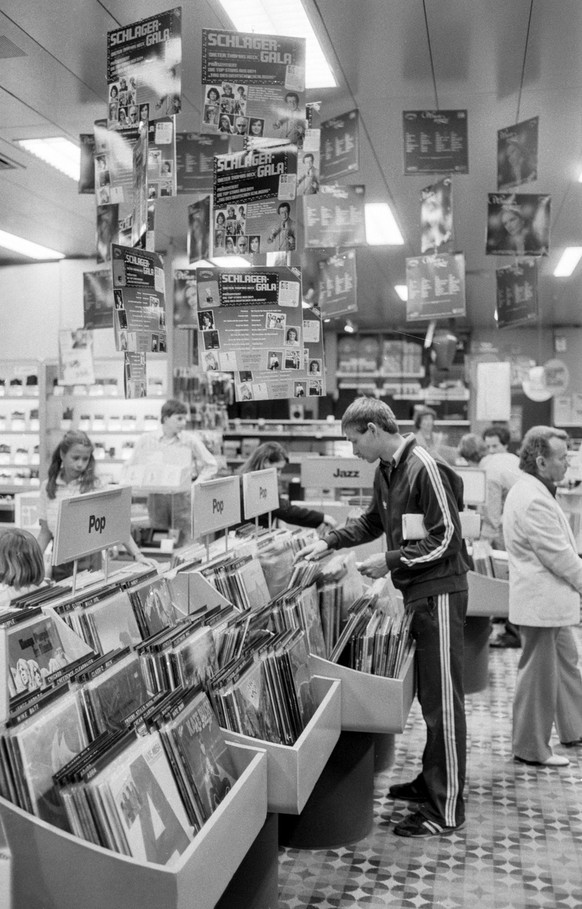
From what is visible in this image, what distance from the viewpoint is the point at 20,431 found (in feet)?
31.2

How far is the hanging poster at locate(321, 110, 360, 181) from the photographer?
5105mm

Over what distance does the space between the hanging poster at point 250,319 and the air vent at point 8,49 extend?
186cm

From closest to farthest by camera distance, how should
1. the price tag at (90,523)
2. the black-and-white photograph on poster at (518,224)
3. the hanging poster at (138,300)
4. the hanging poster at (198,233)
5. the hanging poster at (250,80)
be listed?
the price tag at (90,523) < the hanging poster at (138,300) < the hanging poster at (250,80) < the hanging poster at (198,233) < the black-and-white photograph on poster at (518,224)

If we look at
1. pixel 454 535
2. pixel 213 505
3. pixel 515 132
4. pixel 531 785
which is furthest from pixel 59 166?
pixel 531 785

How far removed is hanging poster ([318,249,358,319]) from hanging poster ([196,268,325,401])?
3044mm

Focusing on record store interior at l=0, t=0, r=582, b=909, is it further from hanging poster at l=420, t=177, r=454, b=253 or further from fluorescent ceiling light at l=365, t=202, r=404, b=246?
fluorescent ceiling light at l=365, t=202, r=404, b=246

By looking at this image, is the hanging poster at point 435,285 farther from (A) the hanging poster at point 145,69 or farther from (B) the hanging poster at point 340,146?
(A) the hanging poster at point 145,69

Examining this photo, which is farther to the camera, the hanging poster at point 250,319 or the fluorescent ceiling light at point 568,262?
the fluorescent ceiling light at point 568,262

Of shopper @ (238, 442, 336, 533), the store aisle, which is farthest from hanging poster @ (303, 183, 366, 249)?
the store aisle

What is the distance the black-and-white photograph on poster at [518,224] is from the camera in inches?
240

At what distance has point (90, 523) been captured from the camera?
113 inches

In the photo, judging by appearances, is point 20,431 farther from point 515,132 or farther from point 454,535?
point 454,535

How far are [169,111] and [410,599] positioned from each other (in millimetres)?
2192

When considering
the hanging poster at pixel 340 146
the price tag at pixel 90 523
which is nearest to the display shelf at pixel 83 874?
the price tag at pixel 90 523
